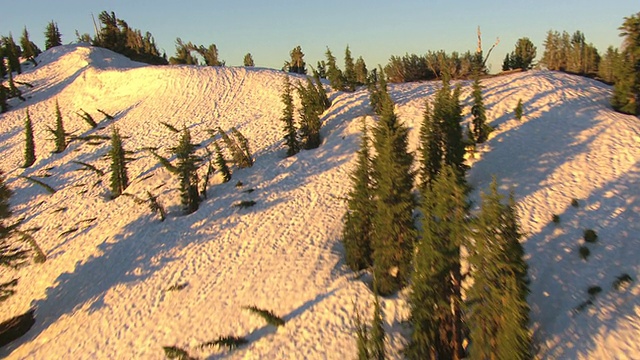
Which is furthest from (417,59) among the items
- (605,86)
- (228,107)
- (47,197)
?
(47,197)

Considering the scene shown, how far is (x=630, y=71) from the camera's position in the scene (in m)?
26.0

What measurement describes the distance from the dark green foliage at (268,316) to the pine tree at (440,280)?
19.1 feet

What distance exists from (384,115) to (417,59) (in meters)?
32.8

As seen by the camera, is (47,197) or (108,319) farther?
(47,197)

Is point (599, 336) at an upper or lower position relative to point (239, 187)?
lower

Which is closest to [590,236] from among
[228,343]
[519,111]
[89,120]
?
[519,111]

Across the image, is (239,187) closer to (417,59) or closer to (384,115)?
(384,115)

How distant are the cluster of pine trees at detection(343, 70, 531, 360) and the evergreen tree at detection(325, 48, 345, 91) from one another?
22.0 metres

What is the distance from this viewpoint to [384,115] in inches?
741

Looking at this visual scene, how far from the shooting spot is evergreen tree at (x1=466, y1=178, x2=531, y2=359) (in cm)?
1058

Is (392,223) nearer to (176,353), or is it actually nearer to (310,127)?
(176,353)

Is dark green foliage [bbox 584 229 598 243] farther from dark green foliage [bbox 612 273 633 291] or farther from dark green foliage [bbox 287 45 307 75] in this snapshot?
dark green foliage [bbox 287 45 307 75]

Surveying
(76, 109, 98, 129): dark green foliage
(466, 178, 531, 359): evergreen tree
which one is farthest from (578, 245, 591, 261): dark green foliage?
(76, 109, 98, 129): dark green foliage

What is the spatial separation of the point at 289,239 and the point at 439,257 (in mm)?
10464
